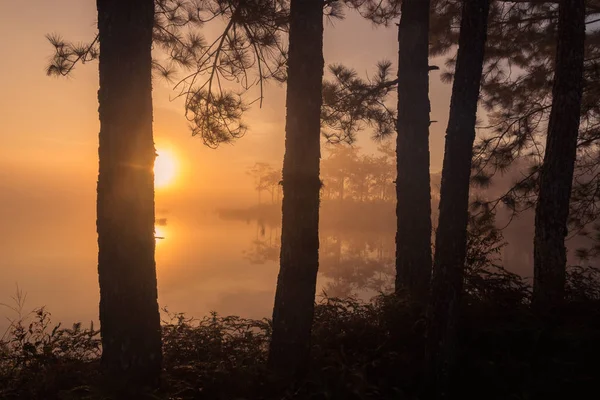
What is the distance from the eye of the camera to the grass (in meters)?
3.66

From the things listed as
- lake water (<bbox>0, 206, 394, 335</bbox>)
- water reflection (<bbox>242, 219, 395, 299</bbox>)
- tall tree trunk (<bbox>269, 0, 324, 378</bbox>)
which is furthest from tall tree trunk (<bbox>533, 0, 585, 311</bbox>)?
water reflection (<bbox>242, 219, 395, 299</bbox>)

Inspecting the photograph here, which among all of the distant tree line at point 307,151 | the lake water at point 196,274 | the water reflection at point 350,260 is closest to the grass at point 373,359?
the distant tree line at point 307,151

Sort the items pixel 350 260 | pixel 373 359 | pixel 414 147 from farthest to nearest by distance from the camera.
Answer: pixel 350 260 → pixel 414 147 → pixel 373 359

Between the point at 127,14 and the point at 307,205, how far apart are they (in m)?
2.69

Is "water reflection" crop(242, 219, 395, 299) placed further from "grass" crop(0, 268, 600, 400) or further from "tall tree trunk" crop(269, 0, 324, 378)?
"tall tree trunk" crop(269, 0, 324, 378)

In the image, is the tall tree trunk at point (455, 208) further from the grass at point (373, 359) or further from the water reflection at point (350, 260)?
the water reflection at point (350, 260)

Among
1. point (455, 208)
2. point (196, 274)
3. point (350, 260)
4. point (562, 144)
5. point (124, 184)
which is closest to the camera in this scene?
point (455, 208)

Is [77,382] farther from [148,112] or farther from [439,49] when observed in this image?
[439,49]

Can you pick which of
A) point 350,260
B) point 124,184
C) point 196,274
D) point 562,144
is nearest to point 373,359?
point 124,184

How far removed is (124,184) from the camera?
13.0 ft

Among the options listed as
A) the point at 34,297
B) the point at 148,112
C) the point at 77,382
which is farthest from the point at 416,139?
the point at 34,297

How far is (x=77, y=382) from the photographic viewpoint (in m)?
4.02

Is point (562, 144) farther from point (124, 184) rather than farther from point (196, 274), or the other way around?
point (196, 274)

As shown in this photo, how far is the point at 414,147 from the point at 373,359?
3.44m
